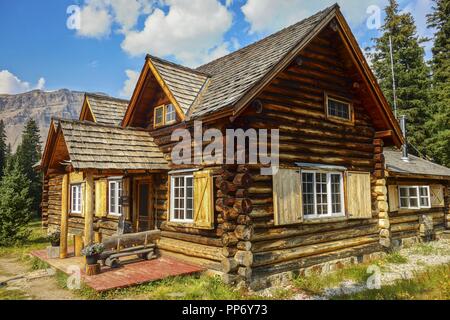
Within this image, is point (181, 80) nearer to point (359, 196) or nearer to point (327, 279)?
point (359, 196)

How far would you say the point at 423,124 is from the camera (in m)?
27.0

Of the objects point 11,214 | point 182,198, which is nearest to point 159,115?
point 182,198

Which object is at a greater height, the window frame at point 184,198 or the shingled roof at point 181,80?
the shingled roof at point 181,80

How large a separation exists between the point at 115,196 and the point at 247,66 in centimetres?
749

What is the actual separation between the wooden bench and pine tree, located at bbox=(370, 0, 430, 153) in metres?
24.0

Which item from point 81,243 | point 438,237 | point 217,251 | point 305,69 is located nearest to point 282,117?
point 305,69

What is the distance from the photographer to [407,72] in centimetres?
2739

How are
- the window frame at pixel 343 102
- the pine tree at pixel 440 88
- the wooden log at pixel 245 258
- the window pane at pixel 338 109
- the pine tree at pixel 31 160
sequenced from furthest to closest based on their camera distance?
the pine tree at pixel 31 160
the pine tree at pixel 440 88
the window pane at pixel 338 109
the window frame at pixel 343 102
the wooden log at pixel 245 258

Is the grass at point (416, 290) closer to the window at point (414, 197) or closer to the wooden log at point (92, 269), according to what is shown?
the wooden log at point (92, 269)

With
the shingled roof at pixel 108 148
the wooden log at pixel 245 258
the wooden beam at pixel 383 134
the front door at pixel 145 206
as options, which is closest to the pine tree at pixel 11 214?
the front door at pixel 145 206

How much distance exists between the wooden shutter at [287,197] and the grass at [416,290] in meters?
2.30

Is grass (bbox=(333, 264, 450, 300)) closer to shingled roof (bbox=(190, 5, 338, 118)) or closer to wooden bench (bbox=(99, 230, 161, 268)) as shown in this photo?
shingled roof (bbox=(190, 5, 338, 118))

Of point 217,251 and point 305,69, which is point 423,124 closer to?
point 305,69

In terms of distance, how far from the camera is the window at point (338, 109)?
11.3m
